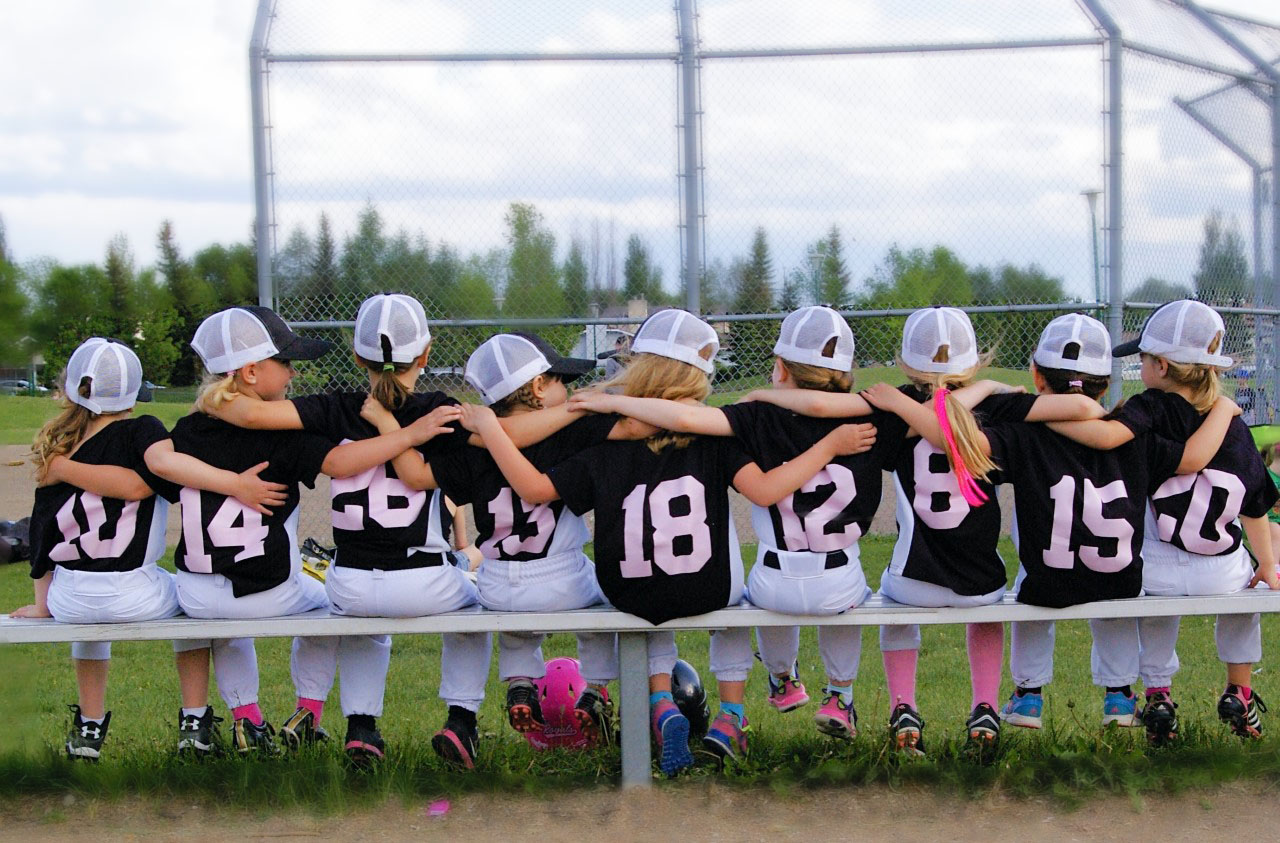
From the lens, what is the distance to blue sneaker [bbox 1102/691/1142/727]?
4.18m

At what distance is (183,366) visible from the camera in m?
34.9

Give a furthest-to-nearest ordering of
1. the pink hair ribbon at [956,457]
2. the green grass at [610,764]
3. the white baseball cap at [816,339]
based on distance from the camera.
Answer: the white baseball cap at [816,339]
the green grass at [610,764]
the pink hair ribbon at [956,457]

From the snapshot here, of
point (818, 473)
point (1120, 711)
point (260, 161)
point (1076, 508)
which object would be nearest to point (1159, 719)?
point (1120, 711)

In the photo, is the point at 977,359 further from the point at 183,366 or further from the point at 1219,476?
the point at 183,366

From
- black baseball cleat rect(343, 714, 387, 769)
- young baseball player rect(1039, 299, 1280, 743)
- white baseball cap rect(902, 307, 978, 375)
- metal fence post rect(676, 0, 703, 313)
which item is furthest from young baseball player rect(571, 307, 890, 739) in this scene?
metal fence post rect(676, 0, 703, 313)

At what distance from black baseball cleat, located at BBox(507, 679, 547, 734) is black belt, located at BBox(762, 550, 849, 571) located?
0.85 meters

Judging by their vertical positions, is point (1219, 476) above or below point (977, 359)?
below

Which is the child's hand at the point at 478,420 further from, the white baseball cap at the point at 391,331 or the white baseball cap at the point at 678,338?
the white baseball cap at the point at 678,338

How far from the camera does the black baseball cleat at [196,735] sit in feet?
13.3

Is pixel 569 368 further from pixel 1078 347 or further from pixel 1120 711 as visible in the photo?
pixel 1120 711

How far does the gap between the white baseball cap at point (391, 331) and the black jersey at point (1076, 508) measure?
1805 millimetres

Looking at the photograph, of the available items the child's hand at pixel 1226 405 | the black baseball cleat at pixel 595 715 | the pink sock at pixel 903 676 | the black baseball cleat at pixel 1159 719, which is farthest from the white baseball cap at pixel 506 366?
the black baseball cleat at pixel 1159 719

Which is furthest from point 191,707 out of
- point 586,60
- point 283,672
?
point 586,60

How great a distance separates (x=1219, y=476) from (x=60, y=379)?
3746 mm
